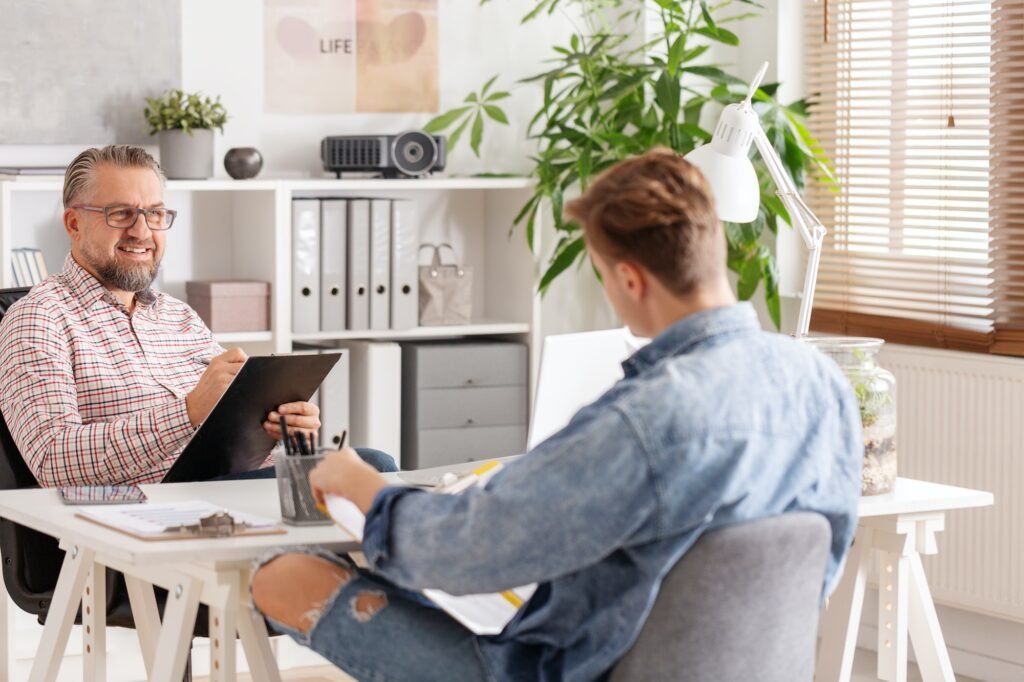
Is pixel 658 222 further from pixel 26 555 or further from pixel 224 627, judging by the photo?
pixel 26 555

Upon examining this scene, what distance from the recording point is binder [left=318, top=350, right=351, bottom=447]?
411 centimetres

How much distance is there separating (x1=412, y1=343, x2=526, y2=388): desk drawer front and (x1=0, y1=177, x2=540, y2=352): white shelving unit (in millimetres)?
51

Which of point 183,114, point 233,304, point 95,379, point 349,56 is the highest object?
point 349,56

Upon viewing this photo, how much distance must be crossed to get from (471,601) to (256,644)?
0.36 meters

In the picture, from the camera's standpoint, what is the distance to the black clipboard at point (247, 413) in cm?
254

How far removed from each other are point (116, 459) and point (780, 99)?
2.40 m

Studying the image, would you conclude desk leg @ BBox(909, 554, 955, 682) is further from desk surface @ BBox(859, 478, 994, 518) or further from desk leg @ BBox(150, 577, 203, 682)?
desk leg @ BBox(150, 577, 203, 682)

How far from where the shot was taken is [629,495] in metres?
1.65

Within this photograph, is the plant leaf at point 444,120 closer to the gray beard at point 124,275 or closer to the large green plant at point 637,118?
the large green plant at point 637,118

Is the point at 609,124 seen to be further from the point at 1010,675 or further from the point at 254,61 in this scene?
the point at 1010,675

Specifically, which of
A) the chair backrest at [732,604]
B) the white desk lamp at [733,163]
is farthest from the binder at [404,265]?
the chair backrest at [732,604]

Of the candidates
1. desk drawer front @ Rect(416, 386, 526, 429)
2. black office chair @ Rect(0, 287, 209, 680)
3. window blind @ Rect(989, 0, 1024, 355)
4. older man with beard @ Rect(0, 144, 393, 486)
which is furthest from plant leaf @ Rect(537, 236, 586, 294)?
black office chair @ Rect(0, 287, 209, 680)

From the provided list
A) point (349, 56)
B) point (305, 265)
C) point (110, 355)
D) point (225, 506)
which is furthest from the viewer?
point (349, 56)

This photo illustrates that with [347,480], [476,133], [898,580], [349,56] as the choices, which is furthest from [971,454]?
[347,480]
